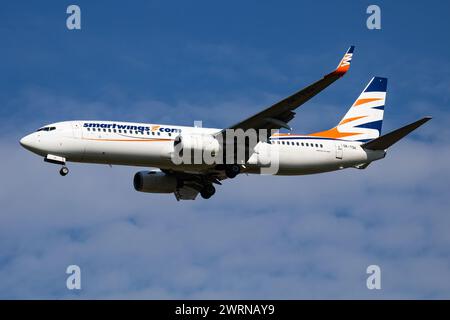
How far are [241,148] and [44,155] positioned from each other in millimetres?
11792

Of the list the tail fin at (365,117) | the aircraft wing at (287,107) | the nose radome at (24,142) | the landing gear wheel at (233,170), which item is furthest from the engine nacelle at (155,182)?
the tail fin at (365,117)

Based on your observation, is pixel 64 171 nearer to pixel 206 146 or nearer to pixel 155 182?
pixel 155 182

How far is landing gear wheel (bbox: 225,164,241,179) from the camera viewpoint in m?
55.1

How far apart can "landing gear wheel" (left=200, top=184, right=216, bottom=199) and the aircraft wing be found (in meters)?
7.07

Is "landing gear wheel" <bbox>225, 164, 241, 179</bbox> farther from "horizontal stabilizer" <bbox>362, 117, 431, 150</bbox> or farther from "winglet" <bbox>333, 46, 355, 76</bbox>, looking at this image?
"winglet" <bbox>333, 46, 355, 76</bbox>

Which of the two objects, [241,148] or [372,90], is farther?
[372,90]

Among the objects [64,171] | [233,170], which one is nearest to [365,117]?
[233,170]

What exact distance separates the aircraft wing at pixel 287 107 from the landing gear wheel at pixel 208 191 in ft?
23.2

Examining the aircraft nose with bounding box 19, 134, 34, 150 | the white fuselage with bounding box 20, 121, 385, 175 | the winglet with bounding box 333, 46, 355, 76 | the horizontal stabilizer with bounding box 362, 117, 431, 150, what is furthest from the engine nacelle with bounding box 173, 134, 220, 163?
the winglet with bounding box 333, 46, 355, 76

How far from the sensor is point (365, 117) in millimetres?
61188
